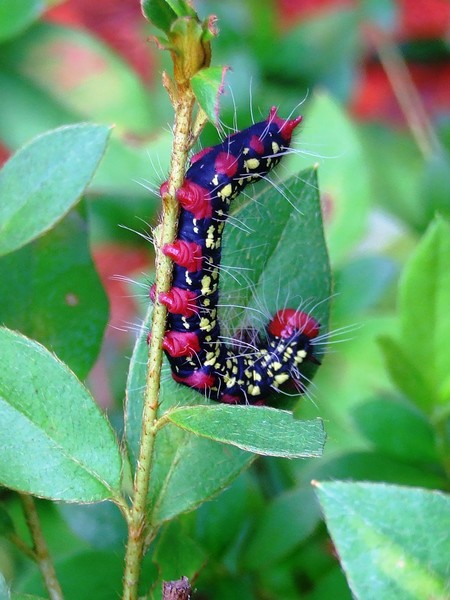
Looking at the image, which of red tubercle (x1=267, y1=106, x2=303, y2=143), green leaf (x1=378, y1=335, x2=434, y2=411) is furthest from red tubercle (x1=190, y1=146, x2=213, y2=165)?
green leaf (x1=378, y1=335, x2=434, y2=411)

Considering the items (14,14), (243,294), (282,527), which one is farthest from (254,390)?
(14,14)

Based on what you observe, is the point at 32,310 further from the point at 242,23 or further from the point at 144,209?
the point at 242,23

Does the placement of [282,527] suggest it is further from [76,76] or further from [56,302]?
[76,76]

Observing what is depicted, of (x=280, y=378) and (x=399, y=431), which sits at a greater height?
(x=280, y=378)

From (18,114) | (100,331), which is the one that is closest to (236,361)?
(100,331)

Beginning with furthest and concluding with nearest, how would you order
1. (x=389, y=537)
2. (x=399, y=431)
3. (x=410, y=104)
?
(x=410, y=104) → (x=399, y=431) → (x=389, y=537)
